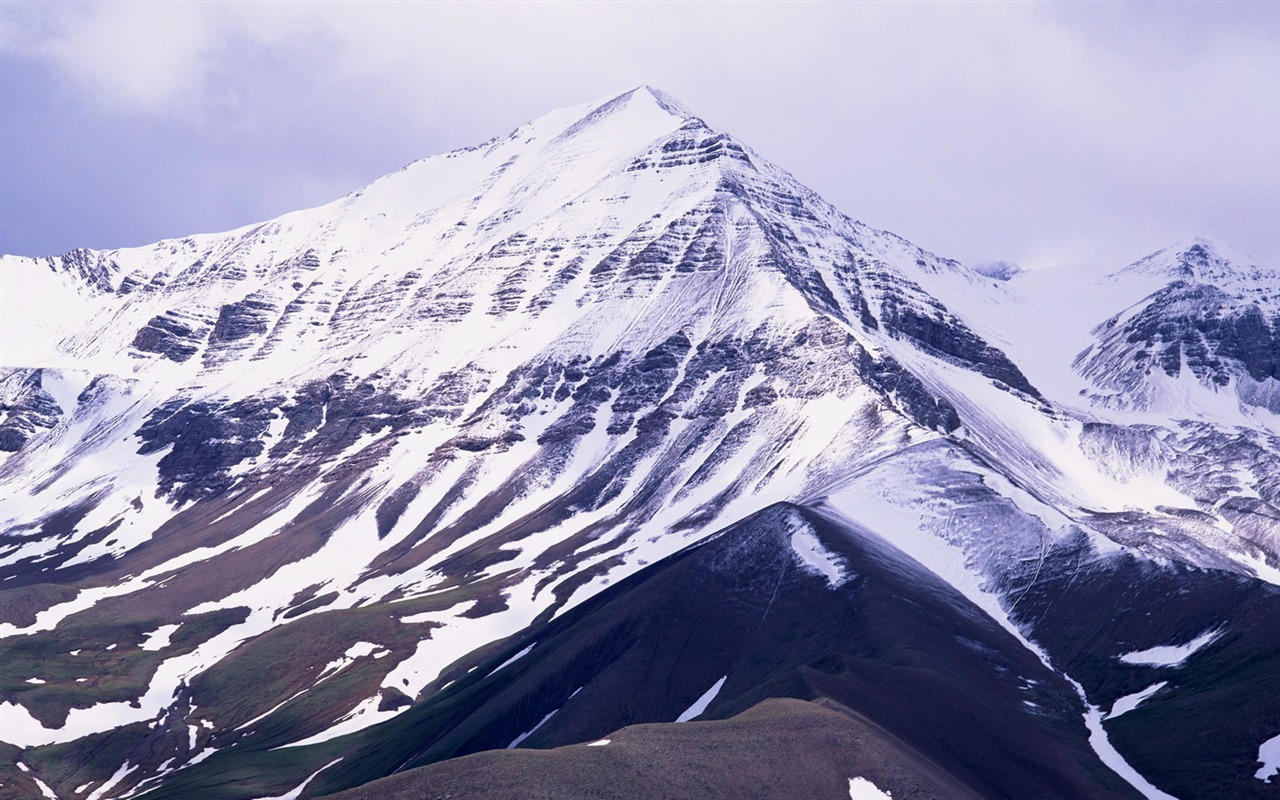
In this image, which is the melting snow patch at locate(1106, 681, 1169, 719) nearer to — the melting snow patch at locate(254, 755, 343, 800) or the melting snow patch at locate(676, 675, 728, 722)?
the melting snow patch at locate(676, 675, 728, 722)

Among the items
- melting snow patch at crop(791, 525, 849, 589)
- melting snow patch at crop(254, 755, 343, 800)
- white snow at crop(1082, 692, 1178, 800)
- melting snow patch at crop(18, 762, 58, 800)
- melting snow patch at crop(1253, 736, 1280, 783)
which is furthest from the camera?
melting snow patch at crop(18, 762, 58, 800)

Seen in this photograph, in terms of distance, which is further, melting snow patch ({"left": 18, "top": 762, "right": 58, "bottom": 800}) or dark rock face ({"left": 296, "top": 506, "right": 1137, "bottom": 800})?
melting snow patch ({"left": 18, "top": 762, "right": 58, "bottom": 800})

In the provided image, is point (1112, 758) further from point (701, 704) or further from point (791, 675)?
point (701, 704)

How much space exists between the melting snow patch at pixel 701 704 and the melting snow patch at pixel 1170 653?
166 feet

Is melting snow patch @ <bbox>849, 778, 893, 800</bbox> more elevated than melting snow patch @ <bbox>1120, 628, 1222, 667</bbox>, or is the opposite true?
melting snow patch @ <bbox>849, 778, 893, 800</bbox>

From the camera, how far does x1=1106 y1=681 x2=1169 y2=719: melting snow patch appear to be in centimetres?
15100

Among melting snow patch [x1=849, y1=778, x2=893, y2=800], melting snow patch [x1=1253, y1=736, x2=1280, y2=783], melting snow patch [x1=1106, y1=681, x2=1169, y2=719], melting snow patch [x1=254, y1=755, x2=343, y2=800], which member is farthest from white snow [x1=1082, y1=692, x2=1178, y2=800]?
melting snow patch [x1=254, y1=755, x2=343, y2=800]

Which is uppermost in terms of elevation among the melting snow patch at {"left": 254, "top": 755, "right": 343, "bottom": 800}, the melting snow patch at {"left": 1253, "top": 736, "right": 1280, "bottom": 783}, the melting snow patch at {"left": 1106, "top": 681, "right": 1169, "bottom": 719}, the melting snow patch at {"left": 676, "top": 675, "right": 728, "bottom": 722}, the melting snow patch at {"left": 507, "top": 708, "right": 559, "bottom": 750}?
the melting snow patch at {"left": 254, "top": 755, "right": 343, "bottom": 800}

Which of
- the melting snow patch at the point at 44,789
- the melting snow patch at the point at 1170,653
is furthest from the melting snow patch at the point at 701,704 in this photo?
the melting snow patch at the point at 44,789

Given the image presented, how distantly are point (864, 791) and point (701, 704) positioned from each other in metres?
58.0

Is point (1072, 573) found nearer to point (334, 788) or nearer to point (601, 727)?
point (601, 727)

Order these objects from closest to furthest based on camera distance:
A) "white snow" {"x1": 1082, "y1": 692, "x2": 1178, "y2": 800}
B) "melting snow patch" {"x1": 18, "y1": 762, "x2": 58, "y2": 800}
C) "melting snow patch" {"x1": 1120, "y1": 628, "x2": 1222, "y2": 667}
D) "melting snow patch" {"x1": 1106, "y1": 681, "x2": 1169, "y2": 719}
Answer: "white snow" {"x1": 1082, "y1": 692, "x2": 1178, "y2": 800}, "melting snow patch" {"x1": 1106, "y1": 681, "x2": 1169, "y2": 719}, "melting snow patch" {"x1": 1120, "y1": 628, "x2": 1222, "y2": 667}, "melting snow patch" {"x1": 18, "y1": 762, "x2": 58, "y2": 800}

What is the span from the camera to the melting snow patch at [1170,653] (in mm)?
159500

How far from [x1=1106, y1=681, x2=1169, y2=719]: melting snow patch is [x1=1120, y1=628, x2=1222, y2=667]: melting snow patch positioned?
17.9 feet
